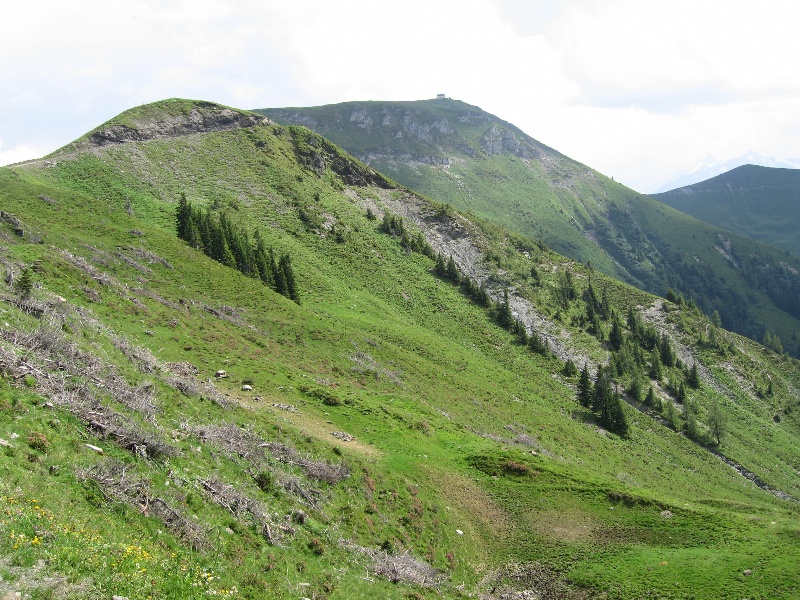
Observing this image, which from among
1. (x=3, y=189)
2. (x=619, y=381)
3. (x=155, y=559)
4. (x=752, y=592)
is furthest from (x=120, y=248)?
(x=619, y=381)

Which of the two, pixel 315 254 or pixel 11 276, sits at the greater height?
pixel 315 254

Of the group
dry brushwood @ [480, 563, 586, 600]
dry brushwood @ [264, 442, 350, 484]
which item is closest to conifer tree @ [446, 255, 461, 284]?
dry brushwood @ [480, 563, 586, 600]

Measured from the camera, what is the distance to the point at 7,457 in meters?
14.2

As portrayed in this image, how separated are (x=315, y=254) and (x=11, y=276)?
2619 inches

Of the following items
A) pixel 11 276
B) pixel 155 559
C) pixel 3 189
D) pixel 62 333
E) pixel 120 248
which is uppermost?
pixel 3 189

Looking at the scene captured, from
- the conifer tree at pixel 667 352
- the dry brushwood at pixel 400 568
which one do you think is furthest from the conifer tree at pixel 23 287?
the conifer tree at pixel 667 352

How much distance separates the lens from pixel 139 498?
1575 cm

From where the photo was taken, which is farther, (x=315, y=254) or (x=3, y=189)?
(x=315, y=254)

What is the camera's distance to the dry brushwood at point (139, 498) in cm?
1527

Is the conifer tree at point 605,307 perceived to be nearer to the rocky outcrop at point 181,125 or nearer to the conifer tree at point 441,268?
the conifer tree at point 441,268

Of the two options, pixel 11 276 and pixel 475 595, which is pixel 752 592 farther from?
pixel 11 276

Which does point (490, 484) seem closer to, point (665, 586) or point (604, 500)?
point (604, 500)

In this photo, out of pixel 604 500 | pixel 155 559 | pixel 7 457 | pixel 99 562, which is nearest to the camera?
pixel 99 562

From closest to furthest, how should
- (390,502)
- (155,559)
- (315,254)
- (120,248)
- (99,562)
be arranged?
(99,562), (155,559), (390,502), (120,248), (315,254)
